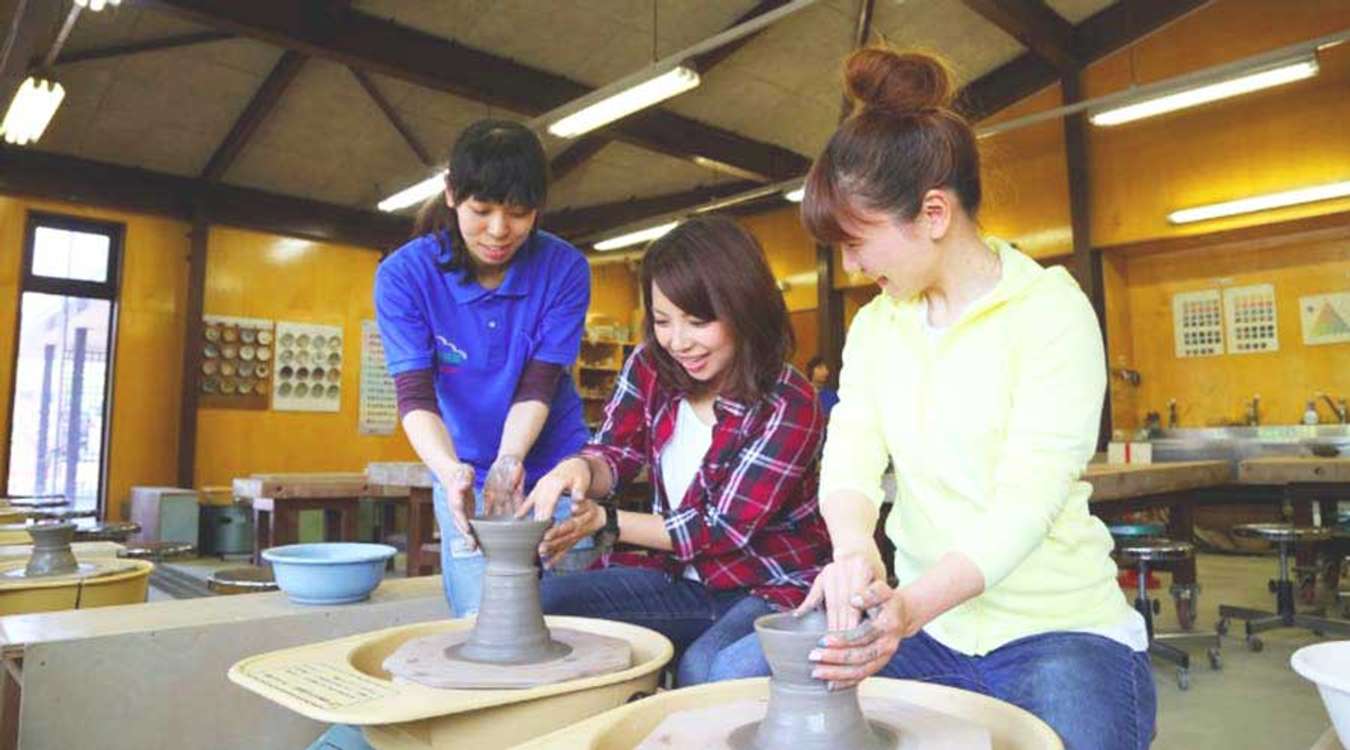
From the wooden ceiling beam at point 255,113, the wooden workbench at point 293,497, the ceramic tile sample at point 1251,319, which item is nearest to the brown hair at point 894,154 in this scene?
the wooden workbench at point 293,497

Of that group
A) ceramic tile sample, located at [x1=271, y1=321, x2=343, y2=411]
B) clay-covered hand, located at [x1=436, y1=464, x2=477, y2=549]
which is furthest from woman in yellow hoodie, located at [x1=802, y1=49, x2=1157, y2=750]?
ceramic tile sample, located at [x1=271, y1=321, x2=343, y2=411]

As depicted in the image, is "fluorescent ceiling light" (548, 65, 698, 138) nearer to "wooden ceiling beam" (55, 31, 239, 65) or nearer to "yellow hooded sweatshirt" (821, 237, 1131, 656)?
"wooden ceiling beam" (55, 31, 239, 65)

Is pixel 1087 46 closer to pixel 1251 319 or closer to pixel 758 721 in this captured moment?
pixel 1251 319

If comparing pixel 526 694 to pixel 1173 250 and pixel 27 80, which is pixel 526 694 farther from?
pixel 1173 250

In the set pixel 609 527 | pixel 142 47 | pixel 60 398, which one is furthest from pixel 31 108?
pixel 609 527

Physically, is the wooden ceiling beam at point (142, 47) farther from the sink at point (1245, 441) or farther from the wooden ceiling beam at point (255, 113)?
the sink at point (1245, 441)

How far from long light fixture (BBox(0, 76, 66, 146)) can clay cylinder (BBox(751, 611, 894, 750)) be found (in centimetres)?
595

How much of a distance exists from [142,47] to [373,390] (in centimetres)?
423

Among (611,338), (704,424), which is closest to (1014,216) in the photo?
(611,338)

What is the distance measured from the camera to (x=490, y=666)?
1.14 m

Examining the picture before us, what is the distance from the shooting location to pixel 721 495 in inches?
62.9

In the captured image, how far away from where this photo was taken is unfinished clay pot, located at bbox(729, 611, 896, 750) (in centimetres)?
86

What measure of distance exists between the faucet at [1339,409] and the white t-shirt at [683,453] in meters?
7.32

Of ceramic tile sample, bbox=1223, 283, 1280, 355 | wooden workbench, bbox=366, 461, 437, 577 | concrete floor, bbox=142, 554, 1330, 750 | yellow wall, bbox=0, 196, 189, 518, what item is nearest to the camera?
concrete floor, bbox=142, 554, 1330, 750
